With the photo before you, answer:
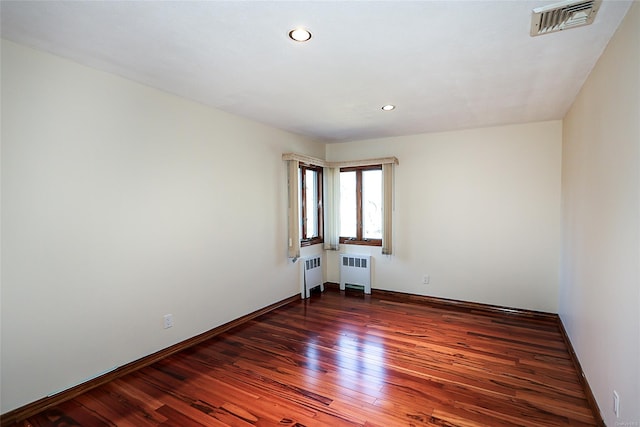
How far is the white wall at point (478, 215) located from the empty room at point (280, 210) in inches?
1.4

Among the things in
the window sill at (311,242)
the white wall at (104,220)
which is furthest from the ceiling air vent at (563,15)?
the window sill at (311,242)

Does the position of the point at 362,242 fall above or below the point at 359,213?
below

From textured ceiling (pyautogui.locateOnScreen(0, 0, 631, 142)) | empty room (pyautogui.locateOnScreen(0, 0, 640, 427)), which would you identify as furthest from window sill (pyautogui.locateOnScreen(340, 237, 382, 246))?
textured ceiling (pyautogui.locateOnScreen(0, 0, 631, 142))

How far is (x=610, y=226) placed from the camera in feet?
6.61

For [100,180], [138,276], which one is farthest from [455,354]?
[100,180]

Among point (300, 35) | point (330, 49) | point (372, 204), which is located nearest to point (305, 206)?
point (372, 204)

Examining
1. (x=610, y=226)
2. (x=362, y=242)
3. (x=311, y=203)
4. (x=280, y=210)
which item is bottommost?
(x=362, y=242)

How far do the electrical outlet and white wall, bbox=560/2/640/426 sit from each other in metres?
3.32

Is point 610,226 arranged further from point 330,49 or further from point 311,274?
point 311,274

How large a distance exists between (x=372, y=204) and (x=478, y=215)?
1.53 m

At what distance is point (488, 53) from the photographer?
7.39ft

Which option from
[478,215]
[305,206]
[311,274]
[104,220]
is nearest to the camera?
[104,220]

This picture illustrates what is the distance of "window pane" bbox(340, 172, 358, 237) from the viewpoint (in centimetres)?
541

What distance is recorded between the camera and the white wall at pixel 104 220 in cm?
218
